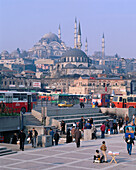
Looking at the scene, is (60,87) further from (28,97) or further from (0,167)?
(0,167)

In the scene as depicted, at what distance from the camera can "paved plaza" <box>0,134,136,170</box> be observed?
51.7ft

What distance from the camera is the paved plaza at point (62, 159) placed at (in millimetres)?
15758

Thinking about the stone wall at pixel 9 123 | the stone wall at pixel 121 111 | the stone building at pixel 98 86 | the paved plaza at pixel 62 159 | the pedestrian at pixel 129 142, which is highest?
the stone building at pixel 98 86

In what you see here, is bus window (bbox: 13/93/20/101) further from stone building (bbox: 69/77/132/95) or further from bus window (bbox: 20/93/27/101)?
stone building (bbox: 69/77/132/95)

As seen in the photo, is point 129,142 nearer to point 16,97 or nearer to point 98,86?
point 16,97

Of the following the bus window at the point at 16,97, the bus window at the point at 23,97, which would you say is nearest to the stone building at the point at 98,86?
the bus window at the point at 23,97

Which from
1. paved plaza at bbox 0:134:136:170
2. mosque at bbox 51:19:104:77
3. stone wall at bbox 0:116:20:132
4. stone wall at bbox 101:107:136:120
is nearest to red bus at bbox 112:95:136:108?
stone wall at bbox 101:107:136:120

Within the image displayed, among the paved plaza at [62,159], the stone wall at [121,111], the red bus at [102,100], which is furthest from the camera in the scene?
the red bus at [102,100]

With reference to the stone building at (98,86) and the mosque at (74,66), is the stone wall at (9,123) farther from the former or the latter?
the mosque at (74,66)

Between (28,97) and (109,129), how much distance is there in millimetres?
9867

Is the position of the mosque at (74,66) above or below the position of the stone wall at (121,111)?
above

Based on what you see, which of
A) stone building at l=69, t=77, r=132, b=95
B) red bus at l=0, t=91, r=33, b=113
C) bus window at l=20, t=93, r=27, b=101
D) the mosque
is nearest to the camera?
red bus at l=0, t=91, r=33, b=113

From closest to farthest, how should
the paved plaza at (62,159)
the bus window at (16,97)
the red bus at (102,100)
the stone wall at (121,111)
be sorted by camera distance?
1. the paved plaza at (62,159)
2. the bus window at (16,97)
3. the stone wall at (121,111)
4. the red bus at (102,100)

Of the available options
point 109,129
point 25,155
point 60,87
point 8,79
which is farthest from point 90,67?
point 25,155
